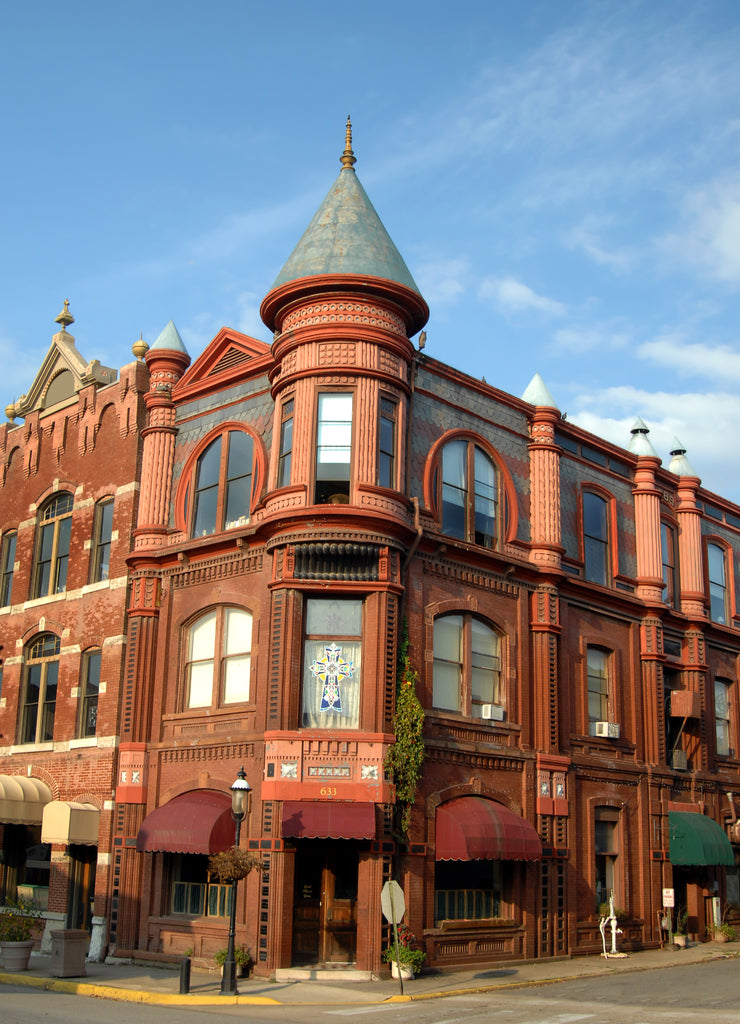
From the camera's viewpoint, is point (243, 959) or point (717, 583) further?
point (717, 583)

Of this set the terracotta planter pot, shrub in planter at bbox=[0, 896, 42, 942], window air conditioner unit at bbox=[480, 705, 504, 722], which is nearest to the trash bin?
the terracotta planter pot

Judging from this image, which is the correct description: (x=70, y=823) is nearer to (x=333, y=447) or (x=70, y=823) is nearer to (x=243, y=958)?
(x=243, y=958)

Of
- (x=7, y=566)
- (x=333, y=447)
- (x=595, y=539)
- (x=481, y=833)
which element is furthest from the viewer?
(x=7, y=566)

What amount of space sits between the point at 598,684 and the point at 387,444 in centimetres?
1004

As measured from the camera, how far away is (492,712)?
2573 cm

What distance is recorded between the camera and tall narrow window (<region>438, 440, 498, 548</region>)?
1051 inches

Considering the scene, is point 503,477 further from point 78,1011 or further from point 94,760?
point 78,1011

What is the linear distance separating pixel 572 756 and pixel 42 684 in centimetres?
1433

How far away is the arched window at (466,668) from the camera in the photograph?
25391 millimetres

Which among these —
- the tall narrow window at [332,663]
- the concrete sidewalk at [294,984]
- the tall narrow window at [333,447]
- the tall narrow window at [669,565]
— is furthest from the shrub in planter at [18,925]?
the tall narrow window at [669,565]

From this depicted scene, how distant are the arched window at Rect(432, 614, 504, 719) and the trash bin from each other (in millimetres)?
8766

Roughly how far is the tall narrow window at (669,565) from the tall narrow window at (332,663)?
13.6 meters

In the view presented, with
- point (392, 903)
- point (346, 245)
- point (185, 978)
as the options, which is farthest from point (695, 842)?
point (346, 245)

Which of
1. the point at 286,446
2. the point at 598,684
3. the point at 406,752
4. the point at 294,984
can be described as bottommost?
the point at 294,984
